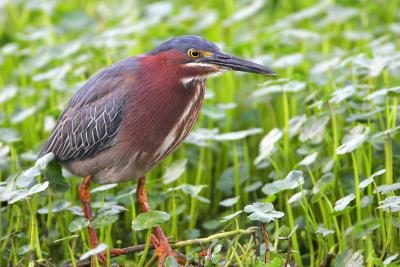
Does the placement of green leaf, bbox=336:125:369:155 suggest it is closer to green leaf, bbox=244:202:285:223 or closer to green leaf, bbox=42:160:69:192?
green leaf, bbox=244:202:285:223

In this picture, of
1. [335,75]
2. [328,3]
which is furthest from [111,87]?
[328,3]

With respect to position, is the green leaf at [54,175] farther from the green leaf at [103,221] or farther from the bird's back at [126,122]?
the green leaf at [103,221]

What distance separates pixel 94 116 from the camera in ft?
14.5

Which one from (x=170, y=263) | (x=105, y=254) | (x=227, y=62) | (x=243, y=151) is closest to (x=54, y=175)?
(x=105, y=254)

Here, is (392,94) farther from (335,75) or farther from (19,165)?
(19,165)

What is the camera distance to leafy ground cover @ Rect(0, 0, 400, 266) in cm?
398

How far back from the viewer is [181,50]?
4.24m

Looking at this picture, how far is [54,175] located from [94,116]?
1.32ft

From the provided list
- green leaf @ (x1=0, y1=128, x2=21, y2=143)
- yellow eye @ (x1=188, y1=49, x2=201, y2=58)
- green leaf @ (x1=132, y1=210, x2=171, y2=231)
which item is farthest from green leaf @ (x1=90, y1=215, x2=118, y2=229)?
green leaf @ (x1=0, y1=128, x2=21, y2=143)

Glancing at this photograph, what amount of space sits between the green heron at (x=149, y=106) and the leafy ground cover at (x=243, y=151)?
225 millimetres

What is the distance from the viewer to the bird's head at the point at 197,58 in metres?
4.23

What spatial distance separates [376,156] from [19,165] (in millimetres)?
2311

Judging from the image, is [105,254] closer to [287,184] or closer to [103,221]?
[103,221]

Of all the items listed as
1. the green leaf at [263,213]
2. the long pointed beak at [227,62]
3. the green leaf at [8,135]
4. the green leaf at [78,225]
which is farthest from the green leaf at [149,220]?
the green leaf at [8,135]
